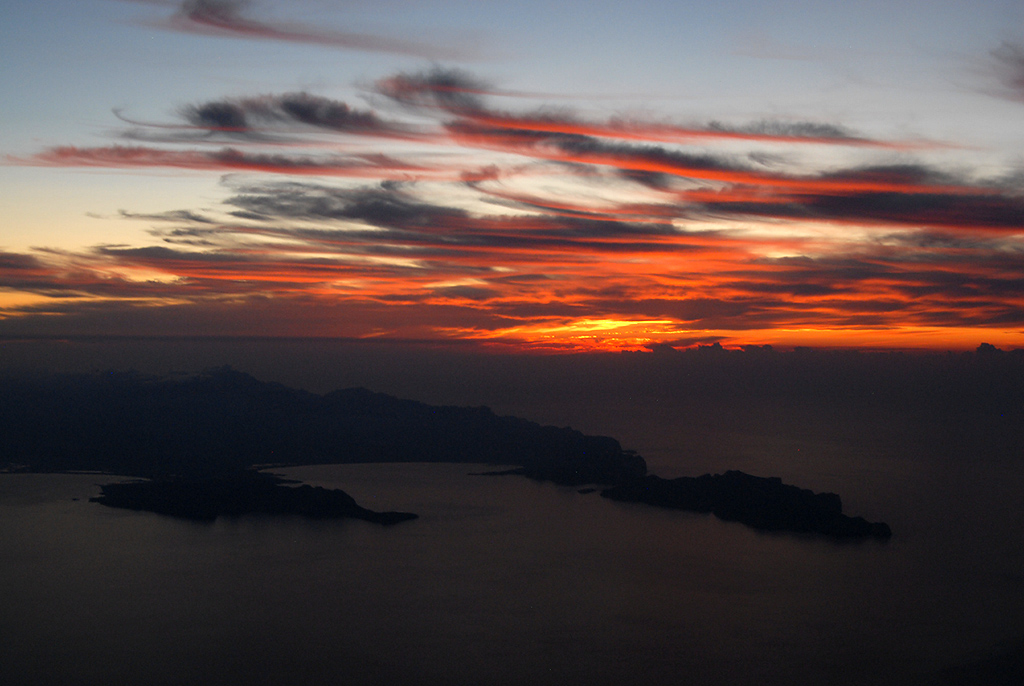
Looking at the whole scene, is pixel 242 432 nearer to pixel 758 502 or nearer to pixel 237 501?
pixel 237 501

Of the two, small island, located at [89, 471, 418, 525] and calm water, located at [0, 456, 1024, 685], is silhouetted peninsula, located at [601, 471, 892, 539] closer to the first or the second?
calm water, located at [0, 456, 1024, 685]

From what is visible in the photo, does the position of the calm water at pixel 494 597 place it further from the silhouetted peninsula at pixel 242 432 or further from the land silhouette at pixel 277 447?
the silhouetted peninsula at pixel 242 432

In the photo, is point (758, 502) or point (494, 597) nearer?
point (494, 597)

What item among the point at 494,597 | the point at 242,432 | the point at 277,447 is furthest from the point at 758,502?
the point at 242,432

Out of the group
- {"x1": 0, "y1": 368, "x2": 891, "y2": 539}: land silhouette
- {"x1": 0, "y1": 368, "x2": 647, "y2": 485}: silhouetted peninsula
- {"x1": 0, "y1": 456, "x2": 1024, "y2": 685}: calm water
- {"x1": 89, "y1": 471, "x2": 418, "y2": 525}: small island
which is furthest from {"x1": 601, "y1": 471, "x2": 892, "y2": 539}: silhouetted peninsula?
{"x1": 89, "y1": 471, "x2": 418, "y2": 525}: small island

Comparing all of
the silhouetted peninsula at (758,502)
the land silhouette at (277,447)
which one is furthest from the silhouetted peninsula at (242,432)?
the silhouetted peninsula at (758,502)

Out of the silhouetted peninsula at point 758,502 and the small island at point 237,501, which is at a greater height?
the silhouetted peninsula at point 758,502
